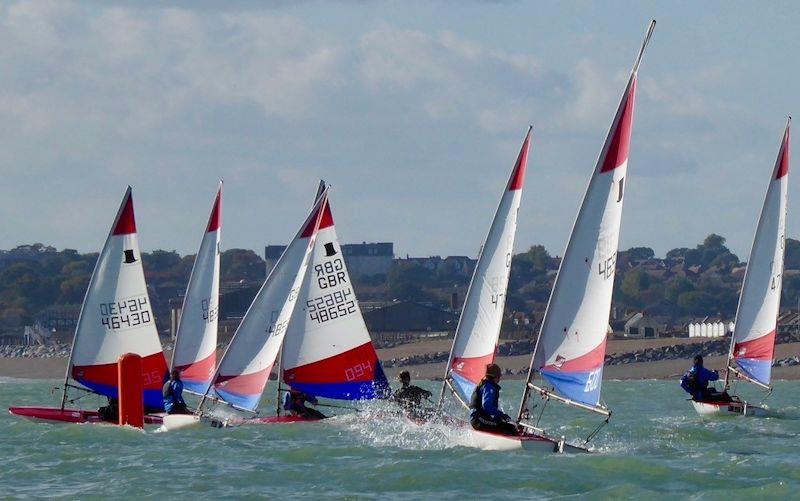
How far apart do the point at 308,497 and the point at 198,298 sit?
618 inches

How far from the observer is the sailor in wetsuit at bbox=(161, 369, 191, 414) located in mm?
30453

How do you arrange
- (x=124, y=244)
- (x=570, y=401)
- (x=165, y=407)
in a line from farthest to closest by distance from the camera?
(x=124, y=244) < (x=165, y=407) < (x=570, y=401)

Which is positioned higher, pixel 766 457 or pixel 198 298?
pixel 198 298

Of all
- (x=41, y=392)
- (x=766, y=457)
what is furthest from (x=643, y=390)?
(x=766, y=457)

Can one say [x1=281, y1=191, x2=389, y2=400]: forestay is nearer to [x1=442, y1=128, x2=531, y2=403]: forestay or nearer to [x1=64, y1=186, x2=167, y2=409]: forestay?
[x1=442, y1=128, x2=531, y2=403]: forestay

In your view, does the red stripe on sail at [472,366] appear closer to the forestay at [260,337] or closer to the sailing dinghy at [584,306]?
the forestay at [260,337]

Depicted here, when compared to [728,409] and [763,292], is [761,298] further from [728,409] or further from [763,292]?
[728,409]

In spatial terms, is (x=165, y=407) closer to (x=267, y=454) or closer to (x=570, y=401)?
(x=267, y=454)

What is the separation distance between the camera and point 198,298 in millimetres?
36656

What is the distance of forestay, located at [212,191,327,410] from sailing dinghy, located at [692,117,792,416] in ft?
31.5

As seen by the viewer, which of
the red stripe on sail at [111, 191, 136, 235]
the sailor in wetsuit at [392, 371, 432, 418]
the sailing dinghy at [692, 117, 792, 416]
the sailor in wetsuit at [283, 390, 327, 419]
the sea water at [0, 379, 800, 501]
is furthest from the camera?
the sailing dinghy at [692, 117, 792, 416]

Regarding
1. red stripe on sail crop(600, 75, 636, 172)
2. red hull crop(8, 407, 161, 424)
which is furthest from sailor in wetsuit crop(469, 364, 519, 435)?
red hull crop(8, 407, 161, 424)

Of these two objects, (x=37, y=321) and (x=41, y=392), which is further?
(x=37, y=321)

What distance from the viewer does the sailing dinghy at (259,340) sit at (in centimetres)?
3041
